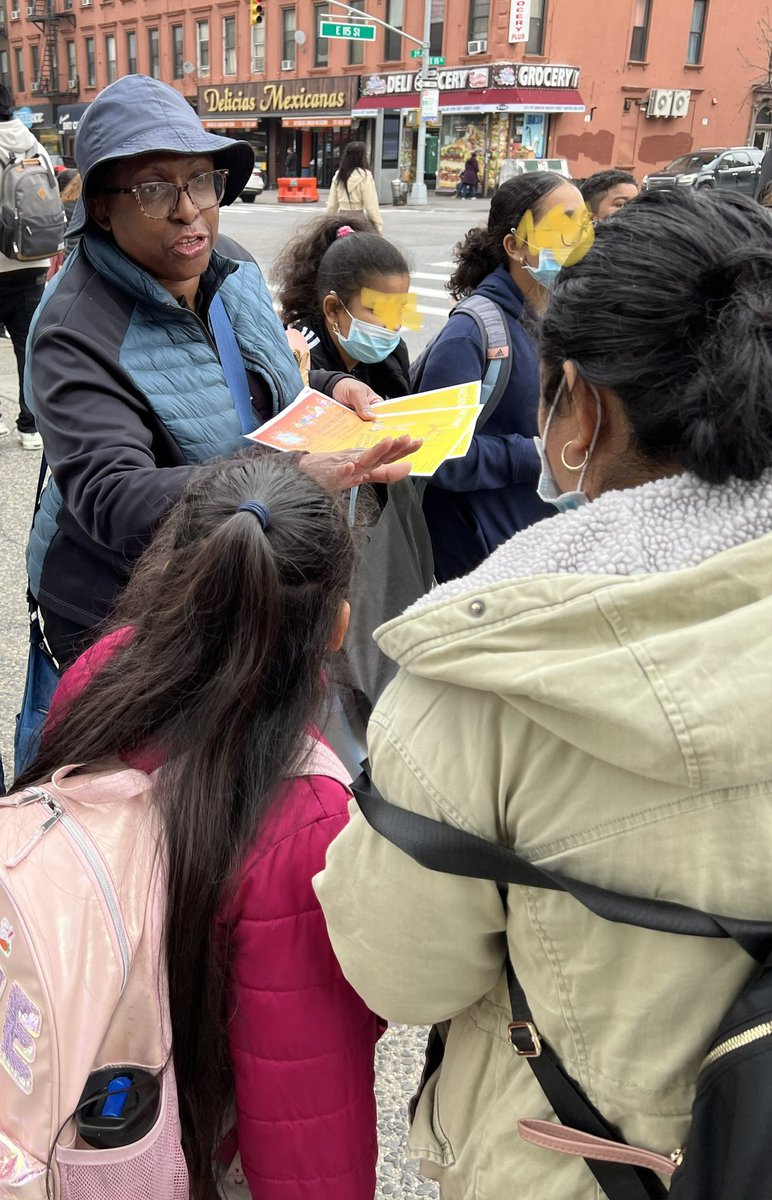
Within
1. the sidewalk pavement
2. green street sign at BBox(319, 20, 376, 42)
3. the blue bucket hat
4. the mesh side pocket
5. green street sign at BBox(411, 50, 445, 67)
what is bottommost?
the sidewalk pavement

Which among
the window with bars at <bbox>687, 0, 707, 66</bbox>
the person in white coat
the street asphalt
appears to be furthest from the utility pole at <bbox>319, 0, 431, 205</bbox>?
the person in white coat

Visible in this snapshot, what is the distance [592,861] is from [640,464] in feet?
1.34

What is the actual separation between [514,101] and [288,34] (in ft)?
37.5

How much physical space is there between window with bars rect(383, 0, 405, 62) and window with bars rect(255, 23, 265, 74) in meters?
6.35

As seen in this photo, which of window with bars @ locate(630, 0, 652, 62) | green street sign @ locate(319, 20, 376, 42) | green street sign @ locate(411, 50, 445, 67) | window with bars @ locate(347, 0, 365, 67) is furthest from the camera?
window with bars @ locate(347, 0, 365, 67)

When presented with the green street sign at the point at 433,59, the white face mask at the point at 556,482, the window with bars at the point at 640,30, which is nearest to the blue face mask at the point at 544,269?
the white face mask at the point at 556,482

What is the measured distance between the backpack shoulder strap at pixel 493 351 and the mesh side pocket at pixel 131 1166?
2.07m

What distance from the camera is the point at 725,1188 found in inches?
31.4

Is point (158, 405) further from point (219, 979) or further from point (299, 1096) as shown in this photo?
→ point (299, 1096)

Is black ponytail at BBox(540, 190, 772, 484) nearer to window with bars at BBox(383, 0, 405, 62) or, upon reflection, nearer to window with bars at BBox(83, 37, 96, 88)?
window with bars at BBox(383, 0, 405, 62)

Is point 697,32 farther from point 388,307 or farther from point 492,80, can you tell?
point 388,307

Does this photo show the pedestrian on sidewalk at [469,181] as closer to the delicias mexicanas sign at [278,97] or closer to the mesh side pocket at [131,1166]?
the delicias mexicanas sign at [278,97]

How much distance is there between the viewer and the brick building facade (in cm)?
2980

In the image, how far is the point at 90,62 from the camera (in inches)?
1700
